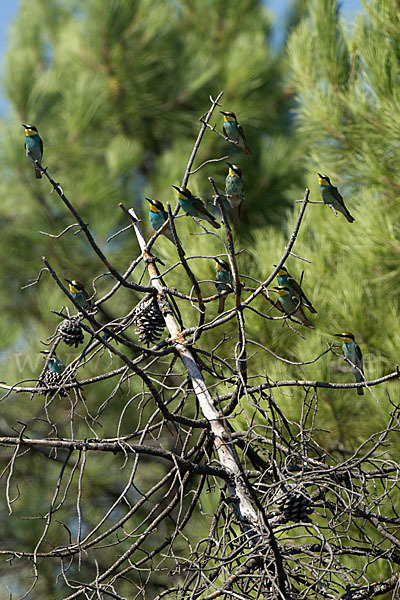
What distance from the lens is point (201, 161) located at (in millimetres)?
3895

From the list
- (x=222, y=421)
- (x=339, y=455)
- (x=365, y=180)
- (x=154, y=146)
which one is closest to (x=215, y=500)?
(x=339, y=455)

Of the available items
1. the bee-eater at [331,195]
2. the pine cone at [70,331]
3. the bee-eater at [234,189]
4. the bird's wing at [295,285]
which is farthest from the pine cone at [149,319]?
the bee-eater at [331,195]

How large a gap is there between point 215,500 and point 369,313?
0.88m

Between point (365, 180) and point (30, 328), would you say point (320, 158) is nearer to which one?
point (365, 180)

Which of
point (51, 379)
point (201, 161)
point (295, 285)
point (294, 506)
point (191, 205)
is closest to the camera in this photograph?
point (294, 506)

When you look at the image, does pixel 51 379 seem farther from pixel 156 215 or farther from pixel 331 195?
pixel 331 195

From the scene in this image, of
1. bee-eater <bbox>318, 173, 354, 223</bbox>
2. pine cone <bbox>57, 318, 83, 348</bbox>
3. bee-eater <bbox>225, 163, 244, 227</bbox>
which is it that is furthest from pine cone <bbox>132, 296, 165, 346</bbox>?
bee-eater <bbox>318, 173, 354, 223</bbox>

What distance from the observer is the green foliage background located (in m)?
2.31

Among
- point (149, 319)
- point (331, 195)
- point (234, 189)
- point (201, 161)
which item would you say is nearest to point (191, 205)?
point (234, 189)

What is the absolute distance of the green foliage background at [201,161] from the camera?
7.59 ft

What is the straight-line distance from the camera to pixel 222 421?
1.25m

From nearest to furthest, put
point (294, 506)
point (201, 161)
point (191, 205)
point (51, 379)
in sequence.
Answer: point (294, 506)
point (51, 379)
point (191, 205)
point (201, 161)

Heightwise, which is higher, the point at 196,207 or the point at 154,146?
the point at 154,146

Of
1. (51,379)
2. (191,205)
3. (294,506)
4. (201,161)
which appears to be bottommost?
(294,506)
